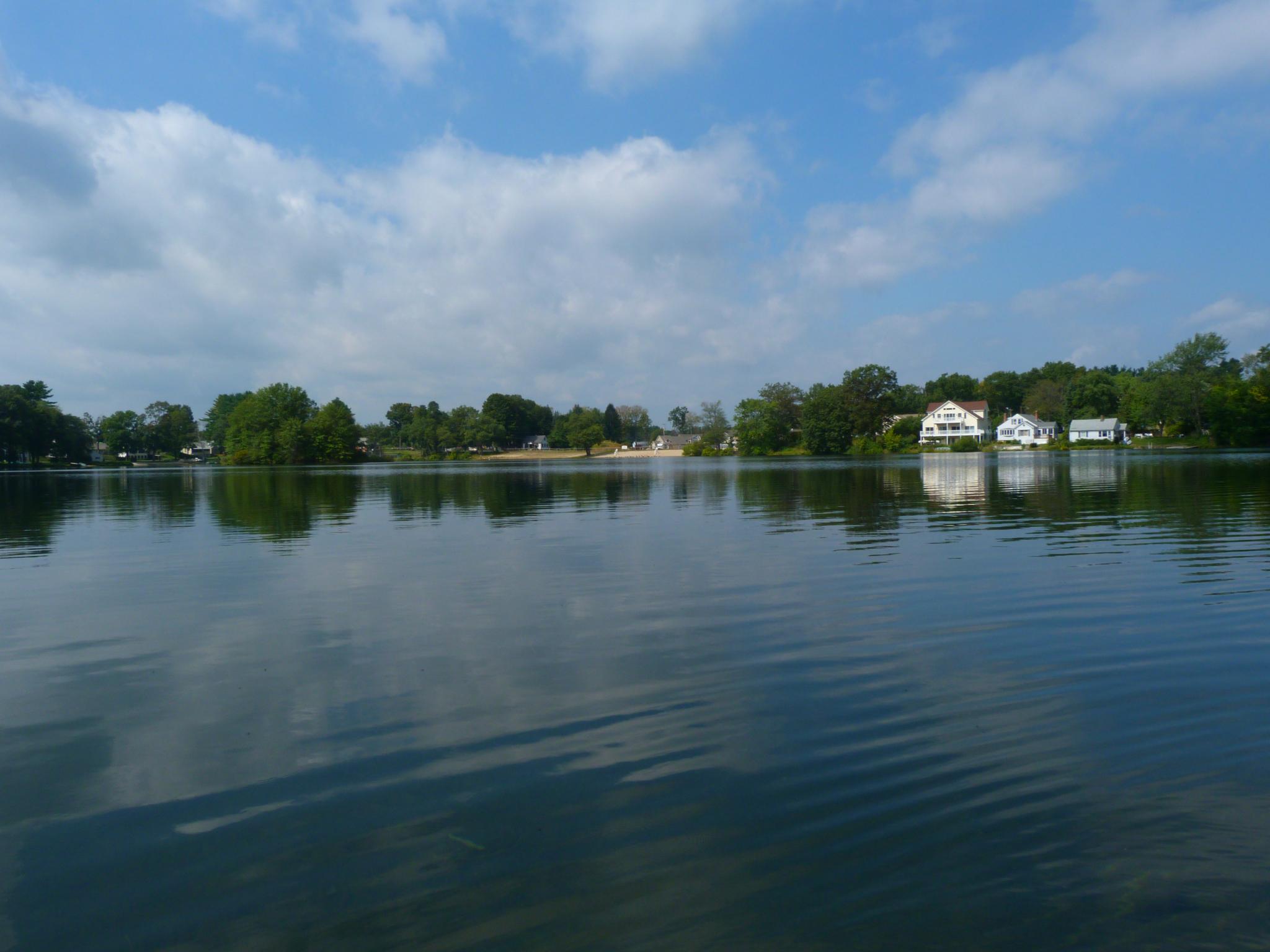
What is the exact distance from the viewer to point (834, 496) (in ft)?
117

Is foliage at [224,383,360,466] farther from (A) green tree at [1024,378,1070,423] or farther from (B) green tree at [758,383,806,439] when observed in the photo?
(A) green tree at [1024,378,1070,423]

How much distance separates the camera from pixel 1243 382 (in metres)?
116

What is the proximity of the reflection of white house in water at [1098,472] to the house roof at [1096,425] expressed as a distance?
70462mm

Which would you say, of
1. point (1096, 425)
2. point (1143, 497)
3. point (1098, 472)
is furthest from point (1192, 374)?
point (1143, 497)

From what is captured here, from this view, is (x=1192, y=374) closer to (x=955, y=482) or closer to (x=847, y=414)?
(x=847, y=414)

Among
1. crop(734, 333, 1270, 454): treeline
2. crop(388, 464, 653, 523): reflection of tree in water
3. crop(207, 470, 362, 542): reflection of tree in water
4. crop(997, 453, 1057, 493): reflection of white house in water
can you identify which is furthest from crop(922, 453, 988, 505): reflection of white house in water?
crop(734, 333, 1270, 454): treeline

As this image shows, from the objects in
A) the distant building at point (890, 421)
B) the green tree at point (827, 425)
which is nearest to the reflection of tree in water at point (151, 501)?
the green tree at point (827, 425)

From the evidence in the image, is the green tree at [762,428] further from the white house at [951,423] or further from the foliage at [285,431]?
the foliage at [285,431]

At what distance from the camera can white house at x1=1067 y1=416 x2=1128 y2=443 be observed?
139 m

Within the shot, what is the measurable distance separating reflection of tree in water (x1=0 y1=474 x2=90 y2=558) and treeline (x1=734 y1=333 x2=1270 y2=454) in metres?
111

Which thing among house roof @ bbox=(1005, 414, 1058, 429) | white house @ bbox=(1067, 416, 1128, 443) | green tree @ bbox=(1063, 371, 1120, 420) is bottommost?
white house @ bbox=(1067, 416, 1128, 443)

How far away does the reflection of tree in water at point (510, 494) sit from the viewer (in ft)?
106

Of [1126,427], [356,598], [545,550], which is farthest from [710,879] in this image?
[1126,427]

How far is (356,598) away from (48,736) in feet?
21.0
